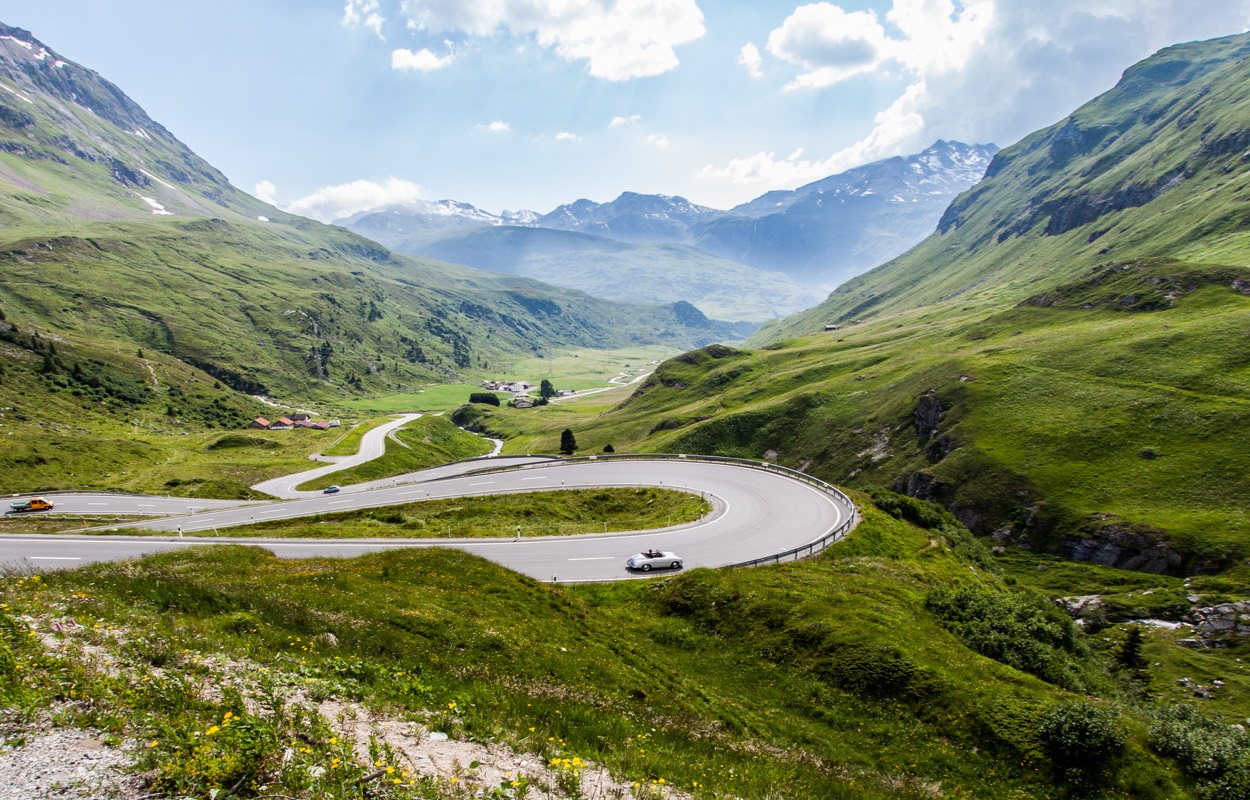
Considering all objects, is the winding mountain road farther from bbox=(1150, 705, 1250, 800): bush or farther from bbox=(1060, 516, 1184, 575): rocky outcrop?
bbox=(1060, 516, 1184, 575): rocky outcrop

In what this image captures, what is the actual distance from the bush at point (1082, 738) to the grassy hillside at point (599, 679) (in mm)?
61

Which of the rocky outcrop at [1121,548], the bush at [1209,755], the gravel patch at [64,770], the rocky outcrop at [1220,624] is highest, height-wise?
the gravel patch at [64,770]

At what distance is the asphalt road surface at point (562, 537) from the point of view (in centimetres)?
3900

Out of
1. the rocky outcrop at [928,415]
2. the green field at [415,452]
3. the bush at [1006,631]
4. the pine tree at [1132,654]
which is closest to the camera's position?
the bush at [1006,631]

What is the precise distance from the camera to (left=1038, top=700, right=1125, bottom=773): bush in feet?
58.9

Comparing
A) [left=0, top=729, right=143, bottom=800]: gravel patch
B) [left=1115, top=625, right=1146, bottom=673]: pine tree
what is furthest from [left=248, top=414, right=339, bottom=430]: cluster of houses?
[left=1115, top=625, right=1146, bottom=673]: pine tree

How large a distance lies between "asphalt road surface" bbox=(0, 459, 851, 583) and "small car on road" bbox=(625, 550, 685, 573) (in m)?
0.74

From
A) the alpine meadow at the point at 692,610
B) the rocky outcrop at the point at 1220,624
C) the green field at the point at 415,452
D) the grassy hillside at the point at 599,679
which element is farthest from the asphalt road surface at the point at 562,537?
the rocky outcrop at the point at 1220,624

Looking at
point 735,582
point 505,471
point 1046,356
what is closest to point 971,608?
point 735,582

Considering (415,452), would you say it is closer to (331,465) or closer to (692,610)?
(331,465)

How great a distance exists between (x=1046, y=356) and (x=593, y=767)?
127m

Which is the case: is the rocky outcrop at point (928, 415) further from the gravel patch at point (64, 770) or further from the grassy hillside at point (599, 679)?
the gravel patch at point (64, 770)

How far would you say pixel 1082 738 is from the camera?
59.4 feet

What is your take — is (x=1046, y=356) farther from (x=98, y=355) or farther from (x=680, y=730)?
(x=98, y=355)
